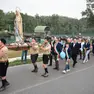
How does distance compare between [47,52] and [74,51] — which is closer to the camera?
[47,52]

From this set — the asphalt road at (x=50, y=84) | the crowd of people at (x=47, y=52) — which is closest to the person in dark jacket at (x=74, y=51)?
the crowd of people at (x=47, y=52)

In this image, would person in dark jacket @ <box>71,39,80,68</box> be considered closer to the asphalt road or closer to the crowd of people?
the crowd of people

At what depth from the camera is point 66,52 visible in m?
9.77

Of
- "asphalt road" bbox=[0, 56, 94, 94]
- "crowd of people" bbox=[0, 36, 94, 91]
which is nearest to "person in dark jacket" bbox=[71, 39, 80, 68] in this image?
"crowd of people" bbox=[0, 36, 94, 91]

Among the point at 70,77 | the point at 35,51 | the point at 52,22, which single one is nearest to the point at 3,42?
the point at 35,51

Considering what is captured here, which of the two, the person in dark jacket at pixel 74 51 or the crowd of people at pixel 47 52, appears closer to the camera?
the crowd of people at pixel 47 52

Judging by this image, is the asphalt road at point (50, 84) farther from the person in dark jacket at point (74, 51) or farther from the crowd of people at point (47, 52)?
the person in dark jacket at point (74, 51)

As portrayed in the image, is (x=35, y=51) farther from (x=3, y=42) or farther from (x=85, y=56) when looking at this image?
(x=85, y=56)

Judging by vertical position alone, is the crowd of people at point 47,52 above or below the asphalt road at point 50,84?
above

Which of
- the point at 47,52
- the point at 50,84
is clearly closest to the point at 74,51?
the point at 47,52

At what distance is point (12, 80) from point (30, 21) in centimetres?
6103

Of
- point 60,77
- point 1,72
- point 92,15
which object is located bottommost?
point 60,77

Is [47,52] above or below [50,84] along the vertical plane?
above

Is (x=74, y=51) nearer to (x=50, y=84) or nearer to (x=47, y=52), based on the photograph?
Result: (x=47, y=52)
